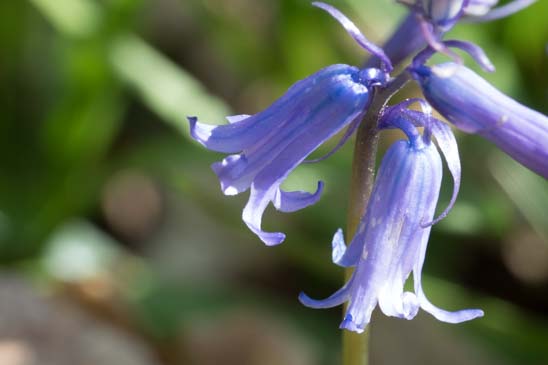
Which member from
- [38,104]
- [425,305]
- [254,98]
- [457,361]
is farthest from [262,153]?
[254,98]

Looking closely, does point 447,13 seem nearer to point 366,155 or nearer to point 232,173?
point 366,155

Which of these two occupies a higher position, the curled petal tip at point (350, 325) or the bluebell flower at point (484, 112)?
the bluebell flower at point (484, 112)

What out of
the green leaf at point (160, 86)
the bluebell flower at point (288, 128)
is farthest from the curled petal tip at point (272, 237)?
the green leaf at point (160, 86)

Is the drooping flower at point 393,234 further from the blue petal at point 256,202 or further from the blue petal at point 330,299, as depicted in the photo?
the blue petal at point 256,202

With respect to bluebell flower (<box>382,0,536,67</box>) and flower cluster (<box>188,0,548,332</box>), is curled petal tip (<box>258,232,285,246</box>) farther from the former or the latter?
bluebell flower (<box>382,0,536,67</box>)

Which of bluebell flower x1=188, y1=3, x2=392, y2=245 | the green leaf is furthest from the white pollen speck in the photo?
the green leaf
